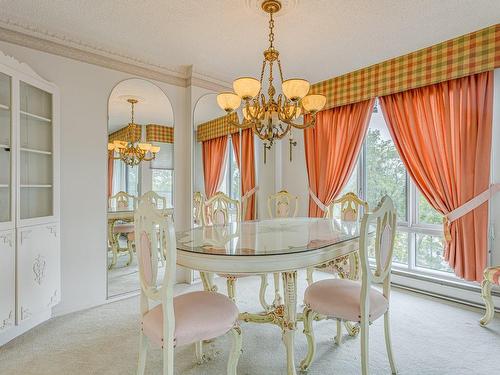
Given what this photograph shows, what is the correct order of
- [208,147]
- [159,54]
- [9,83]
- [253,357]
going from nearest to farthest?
[253,357] → [9,83] → [159,54] → [208,147]

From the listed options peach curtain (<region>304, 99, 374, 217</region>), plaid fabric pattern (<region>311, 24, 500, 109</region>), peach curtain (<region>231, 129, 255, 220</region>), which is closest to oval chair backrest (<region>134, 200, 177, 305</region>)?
peach curtain (<region>231, 129, 255, 220</region>)

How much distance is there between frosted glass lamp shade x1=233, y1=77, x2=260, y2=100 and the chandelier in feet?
5.08

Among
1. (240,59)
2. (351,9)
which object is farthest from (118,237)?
(351,9)

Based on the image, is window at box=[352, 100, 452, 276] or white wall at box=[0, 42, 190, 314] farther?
window at box=[352, 100, 452, 276]

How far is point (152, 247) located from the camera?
1.46m

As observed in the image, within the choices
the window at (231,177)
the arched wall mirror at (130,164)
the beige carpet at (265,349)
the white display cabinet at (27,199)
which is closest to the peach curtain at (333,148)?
the window at (231,177)

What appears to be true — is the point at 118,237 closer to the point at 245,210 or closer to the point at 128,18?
the point at 245,210

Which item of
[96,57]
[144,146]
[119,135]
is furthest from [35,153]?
[96,57]

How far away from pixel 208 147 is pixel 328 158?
1.58m

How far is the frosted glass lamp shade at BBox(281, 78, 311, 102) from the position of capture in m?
2.12

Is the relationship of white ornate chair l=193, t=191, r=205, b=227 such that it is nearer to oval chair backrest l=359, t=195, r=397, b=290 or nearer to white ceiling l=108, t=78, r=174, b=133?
white ceiling l=108, t=78, r=174, b=133

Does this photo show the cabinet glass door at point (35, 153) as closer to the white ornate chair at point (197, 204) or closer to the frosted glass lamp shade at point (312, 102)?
the white ornate chair at point (197, 204)

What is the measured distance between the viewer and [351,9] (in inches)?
90.8

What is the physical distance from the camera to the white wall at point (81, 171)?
8.81 feet
